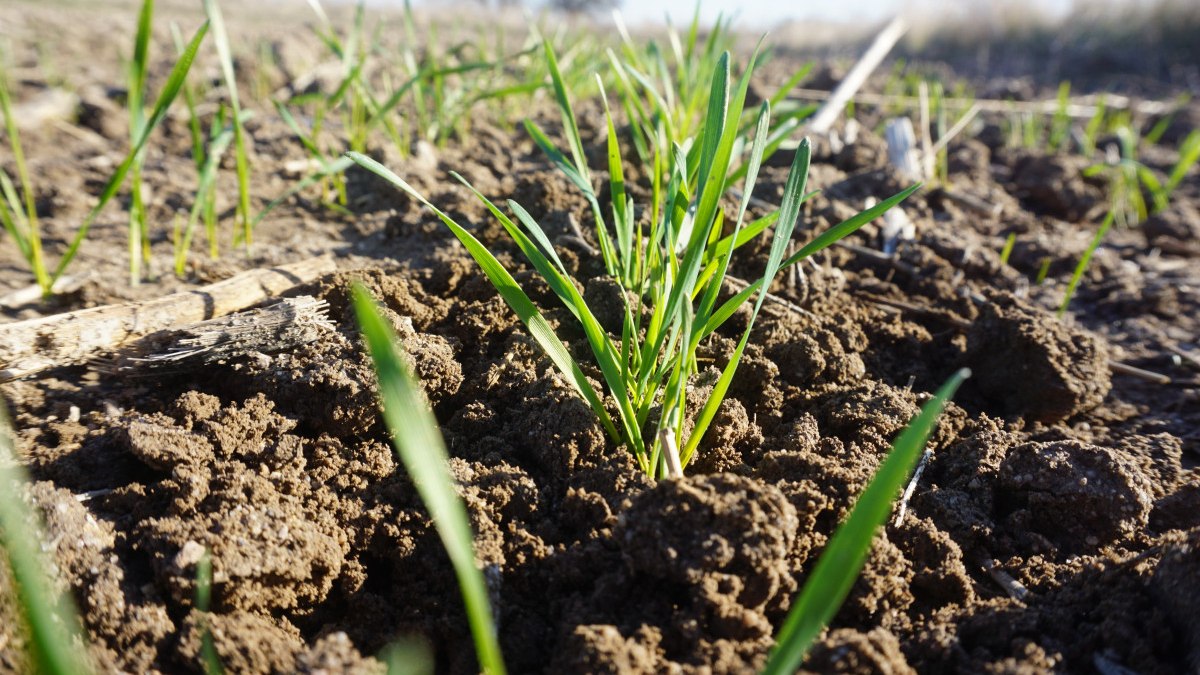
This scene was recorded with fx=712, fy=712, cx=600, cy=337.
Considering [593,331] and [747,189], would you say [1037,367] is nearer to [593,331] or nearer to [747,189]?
[747,189]

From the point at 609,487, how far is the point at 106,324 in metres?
0.97

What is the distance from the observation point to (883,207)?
1063 millimetres

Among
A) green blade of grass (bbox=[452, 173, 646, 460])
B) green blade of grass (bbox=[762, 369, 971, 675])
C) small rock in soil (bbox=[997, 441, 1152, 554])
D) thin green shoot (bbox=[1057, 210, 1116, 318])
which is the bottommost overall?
green blade of grass (bbox=[762, 369, 971, 675])

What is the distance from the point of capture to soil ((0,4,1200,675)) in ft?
2.85

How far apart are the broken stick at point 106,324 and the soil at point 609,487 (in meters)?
0.06

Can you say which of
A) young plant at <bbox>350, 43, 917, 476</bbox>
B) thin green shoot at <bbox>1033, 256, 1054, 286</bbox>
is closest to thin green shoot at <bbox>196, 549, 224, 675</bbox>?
young plant at <bbox>350, 43, 917, 476</bbox>

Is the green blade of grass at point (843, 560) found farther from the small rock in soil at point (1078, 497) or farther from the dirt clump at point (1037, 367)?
the dirt clump at point (1037, 367)

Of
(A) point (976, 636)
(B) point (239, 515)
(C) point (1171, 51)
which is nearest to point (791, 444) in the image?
(A) point (976, 636)

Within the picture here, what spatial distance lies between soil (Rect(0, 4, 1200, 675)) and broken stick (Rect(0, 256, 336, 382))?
0.06 m

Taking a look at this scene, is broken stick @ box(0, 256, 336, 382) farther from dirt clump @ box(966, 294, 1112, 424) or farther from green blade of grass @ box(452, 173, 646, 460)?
dirt clump @ box(966, 294, 1112, 424)

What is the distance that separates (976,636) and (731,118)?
789 mm

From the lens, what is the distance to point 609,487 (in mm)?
1094

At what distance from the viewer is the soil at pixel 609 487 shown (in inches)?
34.3

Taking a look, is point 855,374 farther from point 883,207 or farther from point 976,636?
point 976,636
